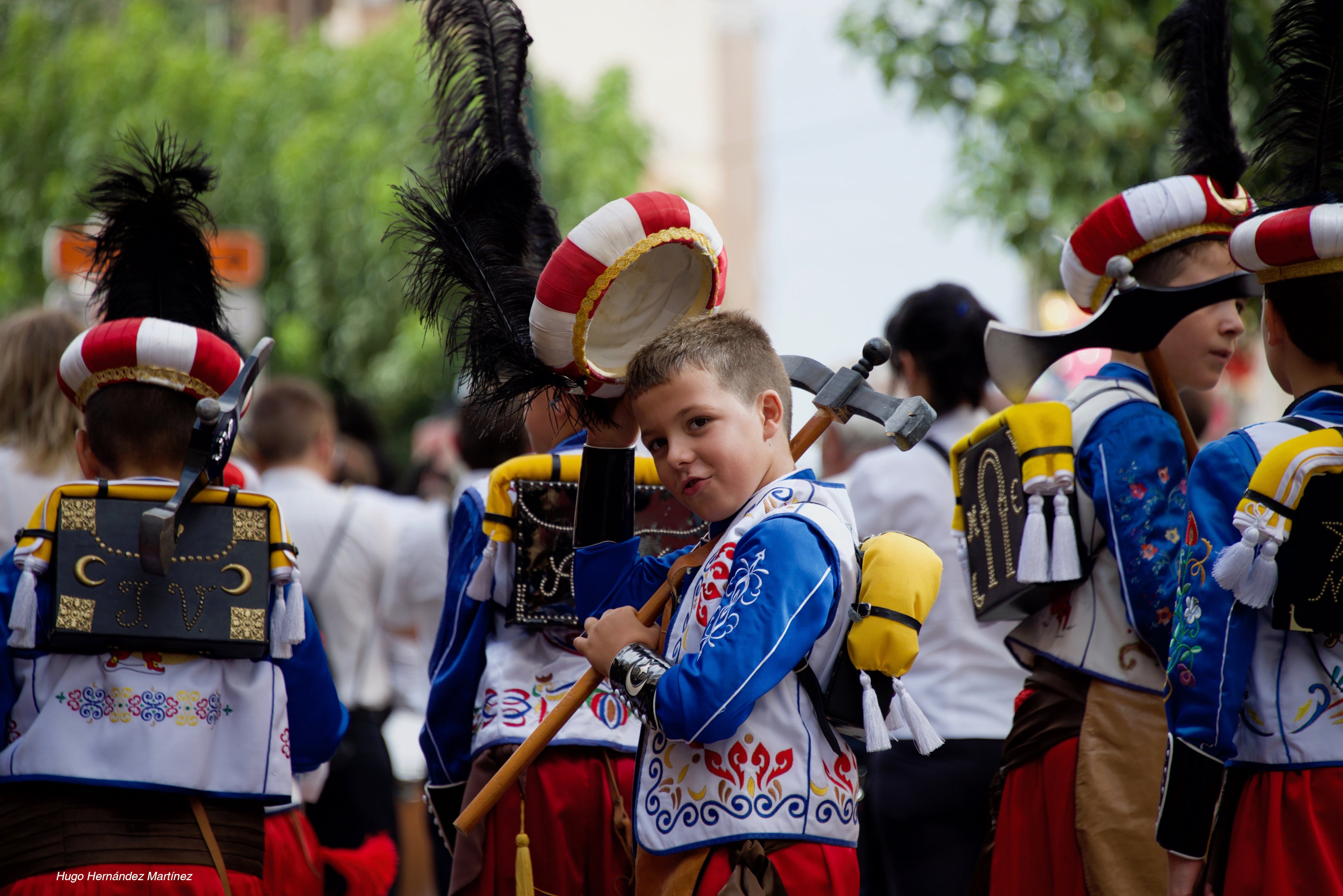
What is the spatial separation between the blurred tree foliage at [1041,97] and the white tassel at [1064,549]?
3.44 meters

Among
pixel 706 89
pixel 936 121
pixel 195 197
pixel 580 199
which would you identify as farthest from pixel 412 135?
pixel 706 89

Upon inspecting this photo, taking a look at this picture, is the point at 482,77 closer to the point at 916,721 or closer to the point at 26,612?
the point at 26,612

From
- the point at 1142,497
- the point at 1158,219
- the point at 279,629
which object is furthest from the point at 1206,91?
the point at 279,629

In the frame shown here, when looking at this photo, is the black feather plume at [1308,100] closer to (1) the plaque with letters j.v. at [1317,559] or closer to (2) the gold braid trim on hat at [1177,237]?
(2) the gold braid trim on hat at [1177,237]

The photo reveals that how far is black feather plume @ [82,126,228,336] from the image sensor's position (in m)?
3.38

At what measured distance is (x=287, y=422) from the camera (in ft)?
19.0

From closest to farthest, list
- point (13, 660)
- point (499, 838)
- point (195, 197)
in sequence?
point (13, 660), point (499, 838), point (195, 197)

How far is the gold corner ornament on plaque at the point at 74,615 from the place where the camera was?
281 centimetres

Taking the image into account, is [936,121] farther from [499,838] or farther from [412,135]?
[412,135]

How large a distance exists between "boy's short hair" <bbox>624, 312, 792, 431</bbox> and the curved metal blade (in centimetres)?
82

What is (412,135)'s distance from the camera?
19.5 metres

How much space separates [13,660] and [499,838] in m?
1.17

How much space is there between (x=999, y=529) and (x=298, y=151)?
58.6ft

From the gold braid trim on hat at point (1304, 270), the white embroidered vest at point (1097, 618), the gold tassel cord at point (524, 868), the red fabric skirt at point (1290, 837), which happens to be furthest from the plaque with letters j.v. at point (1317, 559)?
the gold tassel cord at point (524, 868)
